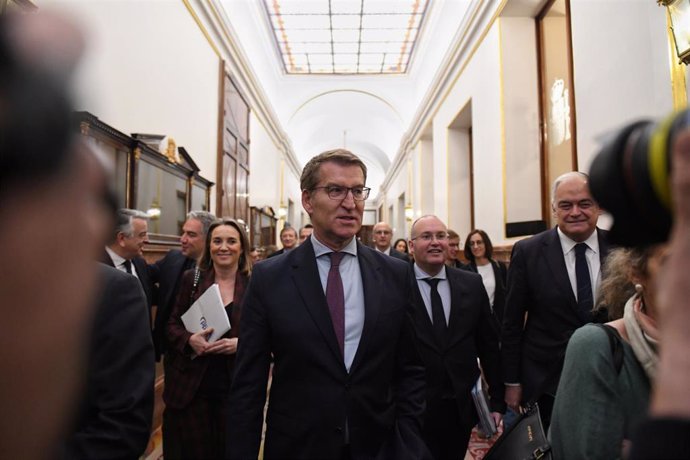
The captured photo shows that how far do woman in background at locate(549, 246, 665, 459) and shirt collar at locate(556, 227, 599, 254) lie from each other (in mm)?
1348

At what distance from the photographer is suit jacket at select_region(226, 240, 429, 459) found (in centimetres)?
179

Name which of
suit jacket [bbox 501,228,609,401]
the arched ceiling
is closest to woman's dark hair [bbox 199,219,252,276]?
suit jacket [bbox 501,228,609,401]

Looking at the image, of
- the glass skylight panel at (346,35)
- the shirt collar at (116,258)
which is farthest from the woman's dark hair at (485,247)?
the glass skylight panel at (346,35)

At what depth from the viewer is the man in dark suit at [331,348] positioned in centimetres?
180

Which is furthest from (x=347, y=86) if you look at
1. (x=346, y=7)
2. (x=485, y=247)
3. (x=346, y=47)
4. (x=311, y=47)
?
(x=485, y=247)

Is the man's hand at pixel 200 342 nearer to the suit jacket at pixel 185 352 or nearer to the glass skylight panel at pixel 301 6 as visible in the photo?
the suit jacket at pixel 185 352

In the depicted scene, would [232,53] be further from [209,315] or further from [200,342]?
[200,342]

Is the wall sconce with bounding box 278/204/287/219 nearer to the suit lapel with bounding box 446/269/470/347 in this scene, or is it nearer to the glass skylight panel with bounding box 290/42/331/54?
the glass skylight panel with bounding box 290/42/331/54

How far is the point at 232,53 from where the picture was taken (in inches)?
355

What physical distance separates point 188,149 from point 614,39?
5.56 m

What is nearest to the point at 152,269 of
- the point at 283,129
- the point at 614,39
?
the point at 614,39

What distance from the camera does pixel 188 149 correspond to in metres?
6.74

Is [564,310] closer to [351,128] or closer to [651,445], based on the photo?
[651,445]

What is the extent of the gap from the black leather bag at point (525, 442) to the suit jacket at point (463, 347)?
34.7 inches
